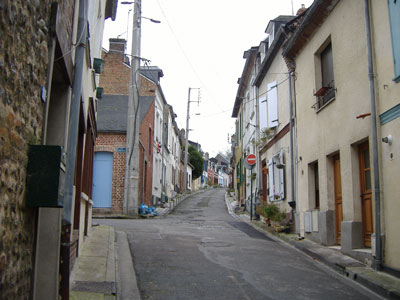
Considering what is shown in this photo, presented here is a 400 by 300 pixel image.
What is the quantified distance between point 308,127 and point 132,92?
923 cm

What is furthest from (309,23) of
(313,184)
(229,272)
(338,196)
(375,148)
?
(229,272)

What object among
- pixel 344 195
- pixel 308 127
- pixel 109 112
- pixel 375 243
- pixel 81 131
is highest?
pixel 109 112

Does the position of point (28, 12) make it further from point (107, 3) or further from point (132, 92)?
point (132, 92)

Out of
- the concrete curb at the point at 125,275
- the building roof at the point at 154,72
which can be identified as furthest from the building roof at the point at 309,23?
the building roof at the point at 154,72

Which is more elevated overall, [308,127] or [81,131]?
[308,127]

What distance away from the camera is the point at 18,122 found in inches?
124

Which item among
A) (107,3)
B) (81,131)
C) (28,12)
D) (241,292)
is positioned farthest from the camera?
Answer: (107,3)

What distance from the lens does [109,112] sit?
20.4 meters

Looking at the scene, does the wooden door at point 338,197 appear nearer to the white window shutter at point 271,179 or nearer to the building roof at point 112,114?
the white window shutter at point 271,179

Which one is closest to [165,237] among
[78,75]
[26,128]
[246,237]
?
[246,237]

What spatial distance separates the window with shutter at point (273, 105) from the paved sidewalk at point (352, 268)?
503 cm

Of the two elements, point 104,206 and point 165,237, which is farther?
point 104,206

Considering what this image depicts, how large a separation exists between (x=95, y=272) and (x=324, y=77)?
7.03 metres

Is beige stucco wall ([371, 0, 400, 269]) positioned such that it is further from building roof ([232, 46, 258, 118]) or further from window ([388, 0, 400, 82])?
building roof ([232, 46, 258, 118])
